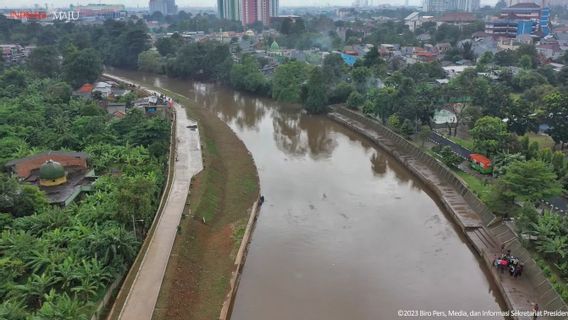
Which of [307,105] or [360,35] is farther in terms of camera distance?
[360,35]

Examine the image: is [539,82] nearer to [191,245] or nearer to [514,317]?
[514,317]

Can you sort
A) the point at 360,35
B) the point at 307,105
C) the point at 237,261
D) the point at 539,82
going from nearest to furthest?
1. the point at 237,261
2. the point at 307,105
3. the point at 539,82
4. the point at 360,35

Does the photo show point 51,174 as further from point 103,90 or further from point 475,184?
point 103,90

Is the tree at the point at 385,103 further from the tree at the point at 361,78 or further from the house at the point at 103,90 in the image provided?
the house at the point at 103,90

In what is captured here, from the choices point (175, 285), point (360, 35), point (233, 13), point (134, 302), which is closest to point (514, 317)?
point (175, 285)

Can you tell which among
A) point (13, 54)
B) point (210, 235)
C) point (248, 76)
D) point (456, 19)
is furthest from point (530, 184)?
point (456, 19)

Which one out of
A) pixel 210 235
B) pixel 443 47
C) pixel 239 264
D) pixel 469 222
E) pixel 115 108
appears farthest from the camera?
pixel 443 47

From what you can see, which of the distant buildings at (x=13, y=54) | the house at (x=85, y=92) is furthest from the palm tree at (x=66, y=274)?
the distant buildings at (x=13, y=54)
